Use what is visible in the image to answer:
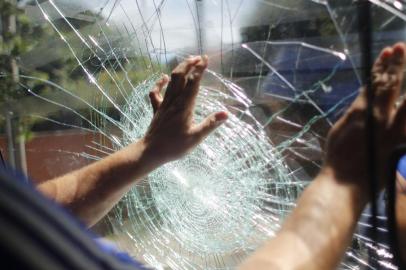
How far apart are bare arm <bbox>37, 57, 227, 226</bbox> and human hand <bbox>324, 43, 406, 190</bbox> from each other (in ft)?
1.79

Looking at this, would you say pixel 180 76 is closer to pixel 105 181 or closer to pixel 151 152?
pixel 151 152

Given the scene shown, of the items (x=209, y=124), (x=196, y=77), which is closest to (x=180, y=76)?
(x=196, y=77)

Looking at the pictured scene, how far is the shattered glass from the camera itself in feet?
4.35

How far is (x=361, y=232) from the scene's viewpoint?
44.6 inches

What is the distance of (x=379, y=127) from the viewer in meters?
→ 1.02

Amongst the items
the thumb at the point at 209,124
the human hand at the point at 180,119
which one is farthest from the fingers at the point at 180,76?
the thumb at the point at 209,124

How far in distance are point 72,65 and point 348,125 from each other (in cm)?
108

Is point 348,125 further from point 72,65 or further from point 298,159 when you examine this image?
point 72,65

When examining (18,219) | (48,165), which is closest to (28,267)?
(18,219)

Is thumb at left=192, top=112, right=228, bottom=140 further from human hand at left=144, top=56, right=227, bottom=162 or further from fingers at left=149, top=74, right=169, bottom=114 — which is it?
fingers at left=149, top=74, right=169, bottom=114

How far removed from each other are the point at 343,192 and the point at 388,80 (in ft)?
0.69

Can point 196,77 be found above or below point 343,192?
above

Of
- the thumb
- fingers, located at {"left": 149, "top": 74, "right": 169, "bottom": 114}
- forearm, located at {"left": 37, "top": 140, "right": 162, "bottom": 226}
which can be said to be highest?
fingers, located at {"left": 149, "top": 74, "right": 169, "bottom": 114}

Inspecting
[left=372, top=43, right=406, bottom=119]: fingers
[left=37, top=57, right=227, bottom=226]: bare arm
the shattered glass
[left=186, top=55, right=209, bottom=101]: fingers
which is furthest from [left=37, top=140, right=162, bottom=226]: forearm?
[left=372, top=43, right=406, bottom=119]: fingers
